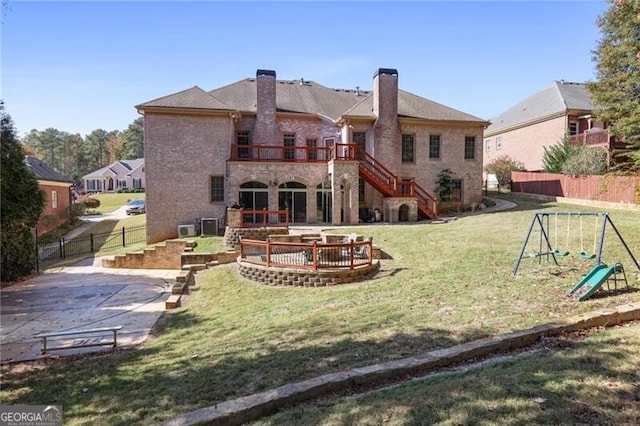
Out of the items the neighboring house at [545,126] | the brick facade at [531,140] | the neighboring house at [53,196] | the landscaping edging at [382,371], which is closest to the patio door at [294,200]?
the landscaping edging at [382,371]

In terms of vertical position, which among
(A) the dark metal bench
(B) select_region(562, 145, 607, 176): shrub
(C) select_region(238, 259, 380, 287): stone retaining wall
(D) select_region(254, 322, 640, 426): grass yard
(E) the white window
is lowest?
(A) the dark metal bench

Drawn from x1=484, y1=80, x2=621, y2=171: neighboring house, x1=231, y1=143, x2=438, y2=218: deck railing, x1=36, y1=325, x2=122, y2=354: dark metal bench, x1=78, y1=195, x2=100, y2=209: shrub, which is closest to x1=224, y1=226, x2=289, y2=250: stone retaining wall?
x1=231, y1=143, x2=438, y2=218: deck railing

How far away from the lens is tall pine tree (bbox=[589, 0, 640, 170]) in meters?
13.7

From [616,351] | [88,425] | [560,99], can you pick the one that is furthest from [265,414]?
[560,99]

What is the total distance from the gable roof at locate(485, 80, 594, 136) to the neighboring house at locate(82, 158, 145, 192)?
53.2m

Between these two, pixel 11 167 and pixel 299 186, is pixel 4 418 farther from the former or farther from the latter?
pixel 299 186

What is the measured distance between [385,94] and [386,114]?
1190 mm

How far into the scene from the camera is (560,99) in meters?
31.3

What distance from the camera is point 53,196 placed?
30344mm

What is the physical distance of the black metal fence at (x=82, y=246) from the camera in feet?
67.9

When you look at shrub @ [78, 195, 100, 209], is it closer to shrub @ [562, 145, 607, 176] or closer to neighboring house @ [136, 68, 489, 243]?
neighboring house @ [136, 68, 489, 243]

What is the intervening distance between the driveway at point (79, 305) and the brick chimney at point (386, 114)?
45.8ft

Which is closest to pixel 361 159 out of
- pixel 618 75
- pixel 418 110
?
pixel 418 110

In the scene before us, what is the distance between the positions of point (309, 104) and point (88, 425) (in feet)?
75.5
